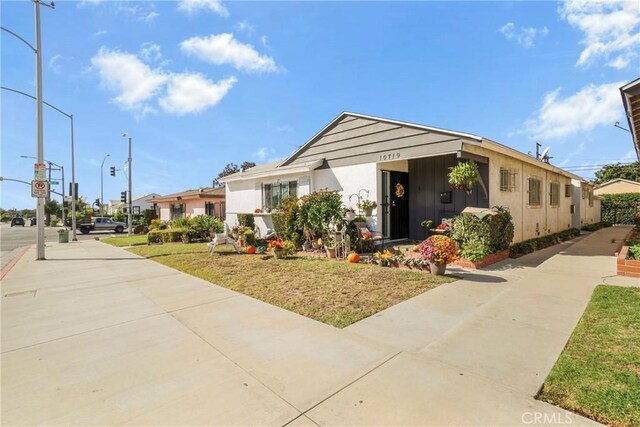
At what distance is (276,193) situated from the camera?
13422mm

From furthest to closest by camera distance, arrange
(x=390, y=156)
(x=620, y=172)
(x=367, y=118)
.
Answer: (x=620, y=172), (x=367, y=118), (x=390, y=156)

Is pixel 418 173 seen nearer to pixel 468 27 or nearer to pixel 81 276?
pixel 468 27

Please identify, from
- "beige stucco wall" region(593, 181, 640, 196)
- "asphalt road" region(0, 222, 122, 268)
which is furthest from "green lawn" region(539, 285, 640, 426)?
"beige stucco wall" region(593, 181, 640, 196)

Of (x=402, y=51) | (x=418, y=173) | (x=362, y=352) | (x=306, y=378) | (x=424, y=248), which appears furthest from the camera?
(x=402, y=51)

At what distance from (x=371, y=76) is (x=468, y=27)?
437 cm

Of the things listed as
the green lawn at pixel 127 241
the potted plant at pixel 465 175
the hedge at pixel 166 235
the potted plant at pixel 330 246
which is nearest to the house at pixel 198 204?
the green lawn at pixel 127 241

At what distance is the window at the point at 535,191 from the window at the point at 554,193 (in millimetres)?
1996

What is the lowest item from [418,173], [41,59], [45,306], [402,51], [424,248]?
[45,306]

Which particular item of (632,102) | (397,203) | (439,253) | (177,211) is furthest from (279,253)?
(177,211)

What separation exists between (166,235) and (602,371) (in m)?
16.4

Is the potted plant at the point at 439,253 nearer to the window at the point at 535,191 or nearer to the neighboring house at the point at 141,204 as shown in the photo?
the window at the point at 535,191

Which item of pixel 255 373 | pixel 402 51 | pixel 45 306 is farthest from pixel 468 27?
pixel 45 306

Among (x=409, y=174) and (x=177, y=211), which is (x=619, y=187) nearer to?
(x=409, y=174)

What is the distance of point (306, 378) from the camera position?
2.70m
